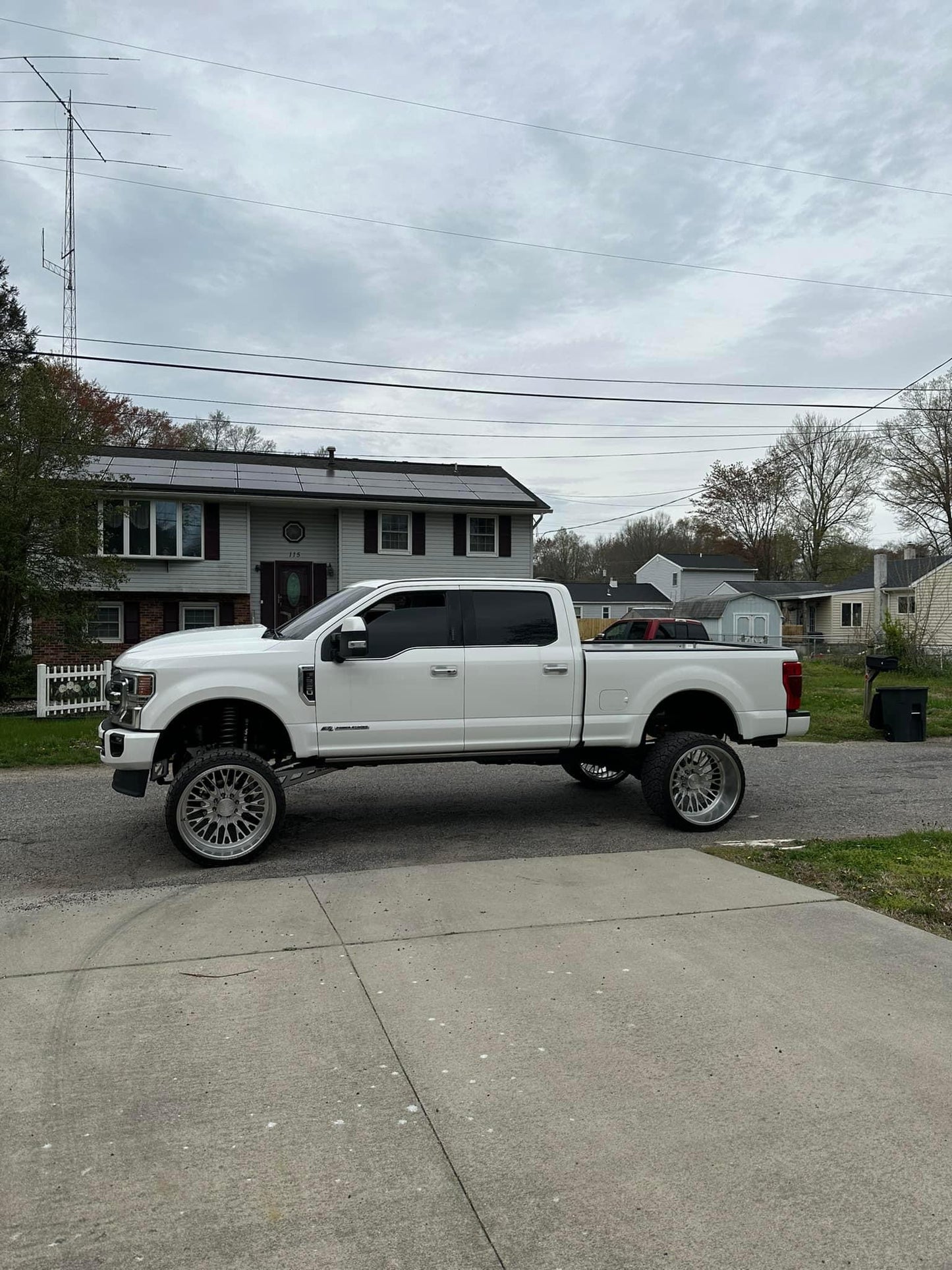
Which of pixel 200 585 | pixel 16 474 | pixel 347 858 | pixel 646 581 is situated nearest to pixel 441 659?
pixel 347 858

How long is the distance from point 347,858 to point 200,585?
20927 millimetres

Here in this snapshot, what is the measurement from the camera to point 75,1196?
2.75 m

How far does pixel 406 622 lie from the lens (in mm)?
7285

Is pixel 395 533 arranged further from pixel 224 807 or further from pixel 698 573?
pixel 698 573

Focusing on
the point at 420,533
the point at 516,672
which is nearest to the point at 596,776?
the point at 516,672

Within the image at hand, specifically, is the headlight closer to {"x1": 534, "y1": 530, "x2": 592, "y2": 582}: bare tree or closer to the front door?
the front door

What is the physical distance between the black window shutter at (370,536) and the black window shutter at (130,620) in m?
6.62

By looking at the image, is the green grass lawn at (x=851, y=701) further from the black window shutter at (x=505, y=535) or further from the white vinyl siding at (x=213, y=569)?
the white vinyl siding at (x=213, y=569)

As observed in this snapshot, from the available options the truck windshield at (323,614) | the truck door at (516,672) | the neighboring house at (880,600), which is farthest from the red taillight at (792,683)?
the neighboring house at (880,600)

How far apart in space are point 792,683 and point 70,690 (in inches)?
465

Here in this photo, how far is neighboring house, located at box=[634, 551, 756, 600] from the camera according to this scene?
64.1 meters

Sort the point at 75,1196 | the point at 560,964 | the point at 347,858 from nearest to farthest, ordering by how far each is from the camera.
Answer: the point at 75,1196 → the point at 560,964 → the point at 347,858

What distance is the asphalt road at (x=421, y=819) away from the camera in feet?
21.9

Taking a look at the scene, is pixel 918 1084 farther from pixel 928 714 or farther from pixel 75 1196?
pixel 928 714
